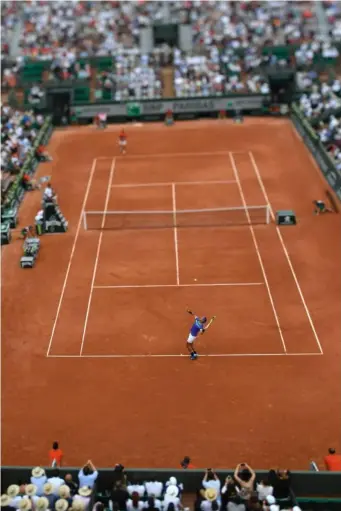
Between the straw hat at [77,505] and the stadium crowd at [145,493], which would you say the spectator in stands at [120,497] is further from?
the straw hat at [77,505]

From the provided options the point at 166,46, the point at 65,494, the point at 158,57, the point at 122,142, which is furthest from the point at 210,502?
the point at 166,46

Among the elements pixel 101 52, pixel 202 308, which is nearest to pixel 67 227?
pixel 202 308

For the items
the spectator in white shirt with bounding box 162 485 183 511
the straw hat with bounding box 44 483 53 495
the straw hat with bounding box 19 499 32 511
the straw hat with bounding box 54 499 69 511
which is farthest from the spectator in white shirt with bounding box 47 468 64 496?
the spectator in white shirt with bounding box 162 485 183 511

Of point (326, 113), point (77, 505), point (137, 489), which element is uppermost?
point (326, 113)

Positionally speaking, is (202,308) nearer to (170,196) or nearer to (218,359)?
(218,359)

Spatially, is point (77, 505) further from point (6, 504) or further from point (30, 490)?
point (6, 504)

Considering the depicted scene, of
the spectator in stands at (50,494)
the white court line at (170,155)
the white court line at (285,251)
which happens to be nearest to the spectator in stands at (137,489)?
the spectator in stands at (50,494)

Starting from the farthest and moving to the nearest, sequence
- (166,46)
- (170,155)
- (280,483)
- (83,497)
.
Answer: (166,46)
(170,155)
(280,483)
(83,497)
